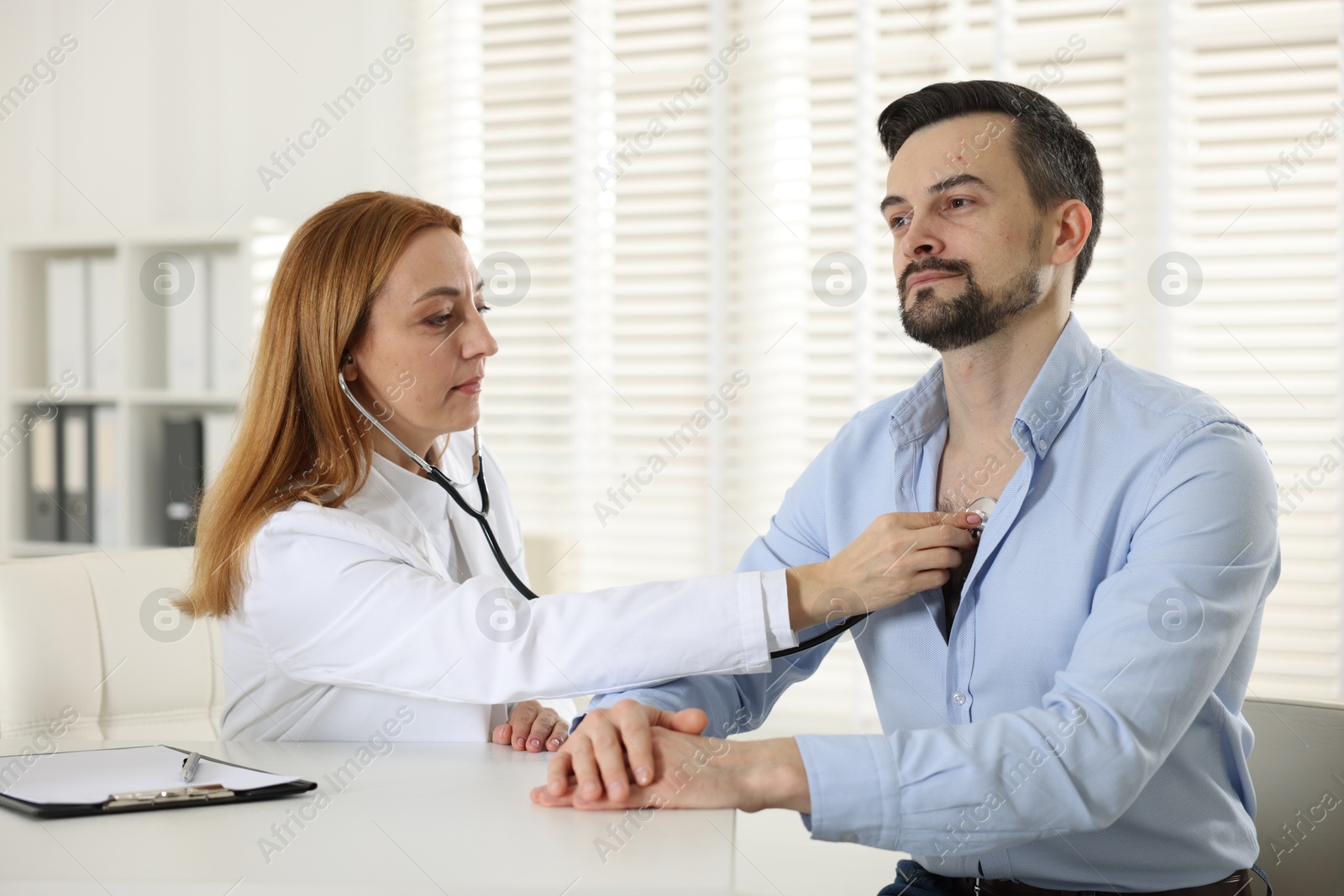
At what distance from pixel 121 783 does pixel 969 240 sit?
118 cm

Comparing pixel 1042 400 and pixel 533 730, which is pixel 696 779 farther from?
pixel 1042 400

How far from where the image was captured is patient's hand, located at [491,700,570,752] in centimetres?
133

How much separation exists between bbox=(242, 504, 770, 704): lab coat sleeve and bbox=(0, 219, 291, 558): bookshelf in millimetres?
1996

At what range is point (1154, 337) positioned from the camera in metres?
2.81

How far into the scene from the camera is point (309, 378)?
159 cm

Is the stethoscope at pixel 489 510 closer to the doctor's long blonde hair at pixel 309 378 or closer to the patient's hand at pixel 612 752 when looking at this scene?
the doctor's long blonde hair at pixel 309 378

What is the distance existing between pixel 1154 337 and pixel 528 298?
174cm

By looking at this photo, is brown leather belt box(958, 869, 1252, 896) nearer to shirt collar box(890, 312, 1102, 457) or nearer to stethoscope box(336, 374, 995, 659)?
stethoscope box(336, 374, 995, 659)

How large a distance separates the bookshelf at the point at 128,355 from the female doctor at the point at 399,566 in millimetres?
1617

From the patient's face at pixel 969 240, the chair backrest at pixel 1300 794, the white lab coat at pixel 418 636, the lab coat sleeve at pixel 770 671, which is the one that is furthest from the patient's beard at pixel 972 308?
the chair backrest at pixel 1300 794

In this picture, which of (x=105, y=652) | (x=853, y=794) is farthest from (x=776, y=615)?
(x=105, y=652)

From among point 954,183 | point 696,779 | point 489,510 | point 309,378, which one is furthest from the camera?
point 489,510

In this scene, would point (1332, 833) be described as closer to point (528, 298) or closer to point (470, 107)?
point (528, 298)

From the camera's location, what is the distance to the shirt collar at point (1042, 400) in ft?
4.50
